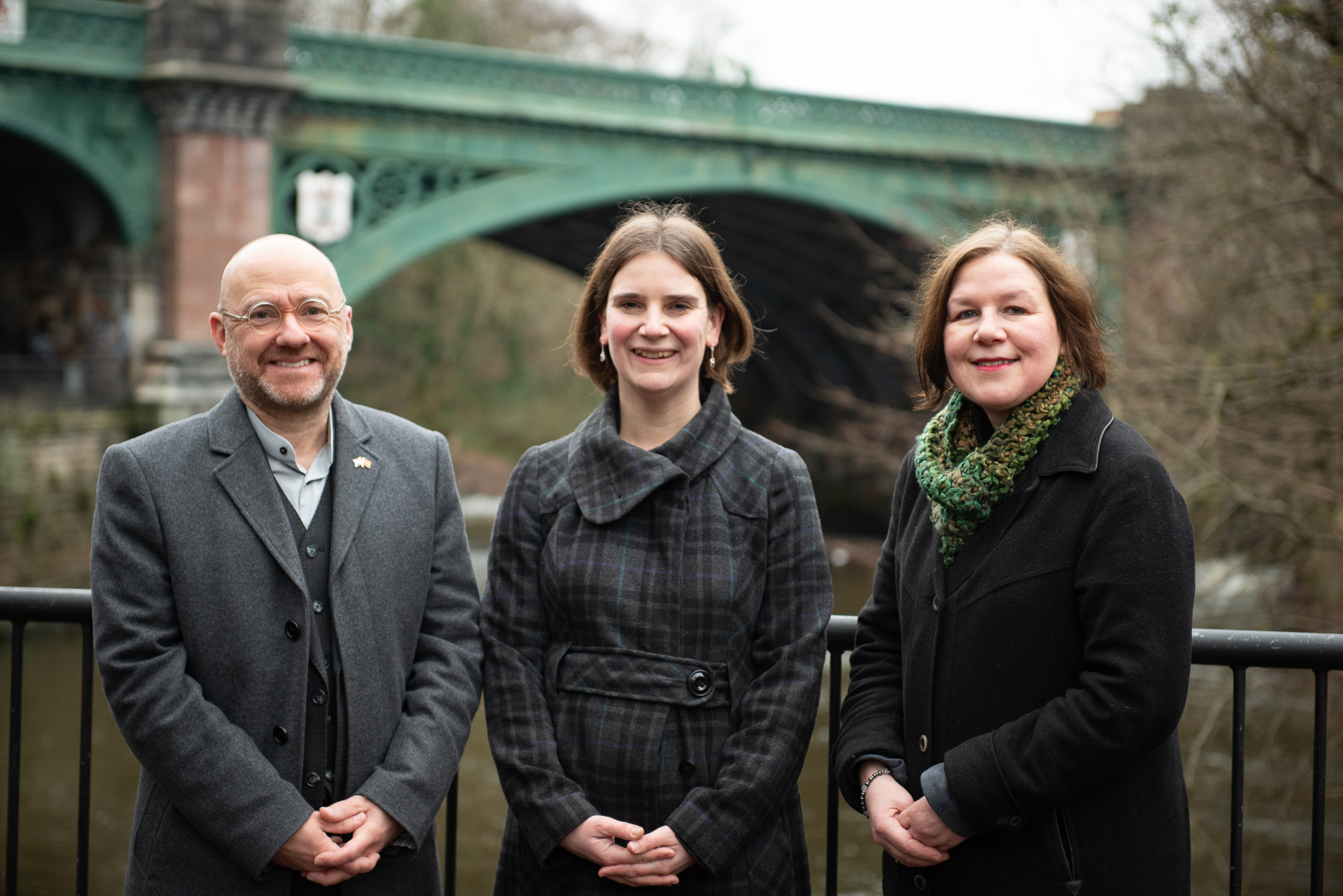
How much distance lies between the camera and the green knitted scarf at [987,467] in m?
2.08

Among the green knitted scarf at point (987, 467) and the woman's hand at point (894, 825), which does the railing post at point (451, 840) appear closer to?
the woman's hand at point (894, 825)

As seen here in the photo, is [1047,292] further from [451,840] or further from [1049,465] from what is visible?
[451,840]

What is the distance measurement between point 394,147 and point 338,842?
1236 cm

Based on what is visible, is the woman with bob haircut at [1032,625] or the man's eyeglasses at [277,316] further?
the man's eyeglasses at [277,316]

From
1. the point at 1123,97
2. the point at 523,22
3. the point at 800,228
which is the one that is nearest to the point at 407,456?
the point at 1123,97

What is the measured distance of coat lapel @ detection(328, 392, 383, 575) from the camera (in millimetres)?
2283

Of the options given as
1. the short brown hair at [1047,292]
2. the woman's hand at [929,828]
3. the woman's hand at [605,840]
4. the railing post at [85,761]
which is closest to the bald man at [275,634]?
the woman's hand at [605,840]

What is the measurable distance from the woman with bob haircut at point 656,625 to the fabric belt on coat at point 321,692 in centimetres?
27

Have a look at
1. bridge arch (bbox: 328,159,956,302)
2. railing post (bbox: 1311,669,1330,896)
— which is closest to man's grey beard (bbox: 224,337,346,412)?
railing post (bbox: 1311,669,1330,896)

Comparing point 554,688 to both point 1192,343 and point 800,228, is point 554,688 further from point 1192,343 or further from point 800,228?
point 800,228

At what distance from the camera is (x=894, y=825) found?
2.13 meters

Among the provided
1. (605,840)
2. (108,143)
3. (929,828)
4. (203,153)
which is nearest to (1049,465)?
(929,828)

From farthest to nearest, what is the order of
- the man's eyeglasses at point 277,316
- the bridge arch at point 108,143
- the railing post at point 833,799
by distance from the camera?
1. the bridge arch at point 108,143
2. the railing post at point 833,799
3. the man's eyeglasses at point 277,316

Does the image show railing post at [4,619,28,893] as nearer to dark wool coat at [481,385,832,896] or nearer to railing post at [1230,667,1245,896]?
Result: dark wool coat at [481,385,832,896]
